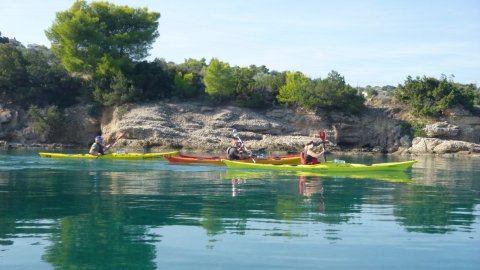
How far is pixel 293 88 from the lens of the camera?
4466cm

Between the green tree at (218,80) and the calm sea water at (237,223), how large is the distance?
25644mm

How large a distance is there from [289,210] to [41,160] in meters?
17.6

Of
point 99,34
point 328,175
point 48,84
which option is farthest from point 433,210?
point 48,84

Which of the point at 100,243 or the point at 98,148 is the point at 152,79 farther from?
the point at 100,243

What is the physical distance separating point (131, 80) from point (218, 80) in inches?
261

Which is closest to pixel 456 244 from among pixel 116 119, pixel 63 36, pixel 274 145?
pixel 274 145

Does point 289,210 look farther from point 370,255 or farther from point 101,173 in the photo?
point 101,173

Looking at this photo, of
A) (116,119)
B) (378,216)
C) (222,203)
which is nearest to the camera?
(378,216)

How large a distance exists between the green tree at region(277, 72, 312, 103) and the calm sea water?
24969 millimetres

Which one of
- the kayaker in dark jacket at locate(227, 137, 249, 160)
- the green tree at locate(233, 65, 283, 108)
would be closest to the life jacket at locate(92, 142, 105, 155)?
the kayaker in dark jacket at locate(227, 137, 249, 160)

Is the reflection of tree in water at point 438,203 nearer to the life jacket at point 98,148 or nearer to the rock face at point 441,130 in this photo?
the life jacket at point 98,148

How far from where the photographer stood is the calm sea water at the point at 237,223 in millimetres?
8250

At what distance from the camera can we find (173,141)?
40.5 meters

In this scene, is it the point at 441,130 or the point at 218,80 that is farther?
the point at 218,80
